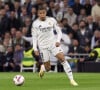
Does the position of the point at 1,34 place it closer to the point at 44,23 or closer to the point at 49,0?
the point at 49,0

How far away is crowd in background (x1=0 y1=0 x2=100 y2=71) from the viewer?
1087 inches

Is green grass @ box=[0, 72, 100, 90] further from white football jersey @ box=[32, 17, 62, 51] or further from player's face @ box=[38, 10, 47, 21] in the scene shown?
player's face @ box=[38, 10, 47, 21]

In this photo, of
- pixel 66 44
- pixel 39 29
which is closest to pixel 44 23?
pixel 39 29

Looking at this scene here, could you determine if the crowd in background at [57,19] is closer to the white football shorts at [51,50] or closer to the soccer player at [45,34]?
Result: the white football shorts at [51,50]

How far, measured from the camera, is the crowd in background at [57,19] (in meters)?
27.6

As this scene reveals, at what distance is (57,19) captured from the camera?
29000 mm

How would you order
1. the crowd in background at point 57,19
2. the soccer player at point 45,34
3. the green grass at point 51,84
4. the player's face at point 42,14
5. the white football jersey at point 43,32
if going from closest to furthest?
the green grass at point 51,84, the player's face at point 42,14, the soccer player at point 45,34, the white football jersey at point 43,32, the crowd in background at point 57,19

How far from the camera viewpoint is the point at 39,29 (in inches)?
740

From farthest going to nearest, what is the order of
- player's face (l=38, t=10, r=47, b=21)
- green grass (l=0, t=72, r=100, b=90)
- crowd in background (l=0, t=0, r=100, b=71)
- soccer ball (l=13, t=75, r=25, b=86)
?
crowd in background (l=0, t=0, r=100, b=71)
player's face (l=38, t=10, r=47, b=21)
soccer ball (l=13, t=75, r=25, b=86)
green grass (l=0, t=72, r=100, b=90)

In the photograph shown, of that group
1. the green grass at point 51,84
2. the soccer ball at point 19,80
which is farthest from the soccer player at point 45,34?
the soccer ball at point 19,80

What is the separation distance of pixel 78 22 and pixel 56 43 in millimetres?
11403

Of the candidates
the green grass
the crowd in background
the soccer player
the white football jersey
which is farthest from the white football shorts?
the crowd in background

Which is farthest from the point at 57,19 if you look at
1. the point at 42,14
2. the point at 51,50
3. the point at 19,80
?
the point at 19,80

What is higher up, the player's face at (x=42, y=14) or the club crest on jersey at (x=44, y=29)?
the player's face at (x=42, y=14)
